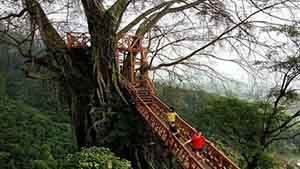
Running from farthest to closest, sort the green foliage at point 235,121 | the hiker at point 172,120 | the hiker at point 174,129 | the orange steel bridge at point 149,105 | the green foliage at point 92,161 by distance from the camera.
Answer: the green foliage at point 235,121
the hiker at point 172,120
the hiker at point 174,129
the orange steel bridge at point 149,105
the green foliage at point 92,161

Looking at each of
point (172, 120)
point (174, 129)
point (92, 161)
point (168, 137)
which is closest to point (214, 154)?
point (168, 137)

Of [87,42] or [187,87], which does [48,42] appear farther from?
[187,87]

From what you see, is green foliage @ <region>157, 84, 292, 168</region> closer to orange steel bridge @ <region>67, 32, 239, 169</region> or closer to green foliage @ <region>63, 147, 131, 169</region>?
orange steel bridge @ <region>67, 32, 239, 169</region>

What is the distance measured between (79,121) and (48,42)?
1.92 metres

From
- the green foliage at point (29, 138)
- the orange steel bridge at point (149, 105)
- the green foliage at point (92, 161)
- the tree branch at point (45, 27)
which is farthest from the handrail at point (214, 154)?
the green foliage at point (29, 138)

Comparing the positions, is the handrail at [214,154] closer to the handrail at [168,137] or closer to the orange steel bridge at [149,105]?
the orange steel bridge at [149,105]

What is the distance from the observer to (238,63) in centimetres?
840

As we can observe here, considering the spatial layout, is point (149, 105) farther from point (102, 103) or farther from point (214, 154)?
point (214, 154)

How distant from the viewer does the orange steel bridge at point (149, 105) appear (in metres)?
5.83

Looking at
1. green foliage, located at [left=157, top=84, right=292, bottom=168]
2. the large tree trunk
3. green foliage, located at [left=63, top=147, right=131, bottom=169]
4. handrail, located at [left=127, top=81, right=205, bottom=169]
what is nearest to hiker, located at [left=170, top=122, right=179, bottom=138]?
handrail, located at [left=127, top=81, right=205, bottom=169]

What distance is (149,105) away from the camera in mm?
8383

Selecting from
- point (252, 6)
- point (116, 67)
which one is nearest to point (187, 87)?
point (116, 67)

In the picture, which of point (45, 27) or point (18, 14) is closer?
point (18, 14)

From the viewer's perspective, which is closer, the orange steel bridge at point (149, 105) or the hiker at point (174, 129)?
the orange steel bridge at point (149, 105)
